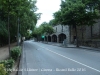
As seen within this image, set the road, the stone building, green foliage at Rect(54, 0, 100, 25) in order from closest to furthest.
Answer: the road, green foliage at Rect(54, 0, 100, 25), the stone building

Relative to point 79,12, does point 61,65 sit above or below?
below

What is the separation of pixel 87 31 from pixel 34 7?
16.6 meters

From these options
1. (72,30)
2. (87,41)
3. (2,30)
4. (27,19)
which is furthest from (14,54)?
(72,30)

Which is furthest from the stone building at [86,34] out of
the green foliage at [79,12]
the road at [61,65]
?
the road at [61,65]

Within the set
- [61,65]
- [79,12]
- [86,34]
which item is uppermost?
[79,12]

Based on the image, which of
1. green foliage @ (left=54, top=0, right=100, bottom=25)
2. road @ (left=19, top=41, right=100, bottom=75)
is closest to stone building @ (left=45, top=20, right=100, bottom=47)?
green foliage @ (left=54, top=0, right=100, bottom=25)

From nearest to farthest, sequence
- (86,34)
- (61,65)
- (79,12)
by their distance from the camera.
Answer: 1. (61,65)
2. (79,12)
3. (86,34)

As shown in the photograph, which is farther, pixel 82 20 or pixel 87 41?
pixel 87 41

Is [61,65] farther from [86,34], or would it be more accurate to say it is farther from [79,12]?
[86,34]

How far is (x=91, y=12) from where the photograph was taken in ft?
113

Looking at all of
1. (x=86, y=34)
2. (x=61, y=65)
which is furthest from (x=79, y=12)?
(x=61, y=65)

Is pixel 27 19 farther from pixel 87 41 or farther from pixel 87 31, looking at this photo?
pixel 87 31

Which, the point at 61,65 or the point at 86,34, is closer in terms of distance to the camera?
the point at 61,65

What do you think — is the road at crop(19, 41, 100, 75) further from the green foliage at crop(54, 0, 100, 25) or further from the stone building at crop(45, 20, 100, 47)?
the stone building at crop(45, 20, 100, 47)
